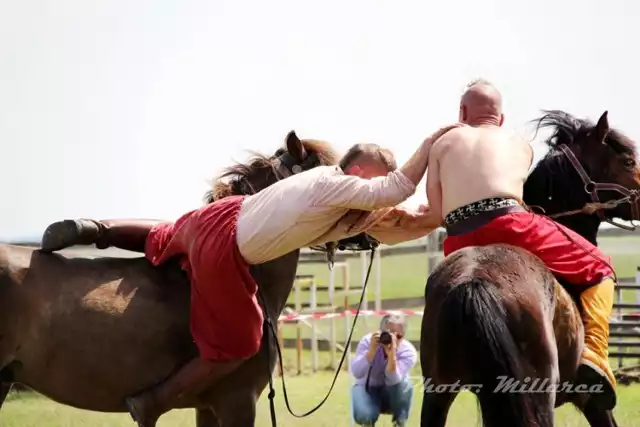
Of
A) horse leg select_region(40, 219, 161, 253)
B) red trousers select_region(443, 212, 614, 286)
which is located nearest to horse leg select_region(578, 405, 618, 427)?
red trousers select_region(443, 212, 614, 286)

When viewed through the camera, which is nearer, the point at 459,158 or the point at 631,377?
the point at 459,158

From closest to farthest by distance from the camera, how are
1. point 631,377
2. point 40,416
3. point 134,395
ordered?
point 134,395, point 40,416, point 631,377

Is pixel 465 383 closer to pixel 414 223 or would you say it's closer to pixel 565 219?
pixel 414 223

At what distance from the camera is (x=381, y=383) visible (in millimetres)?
8078

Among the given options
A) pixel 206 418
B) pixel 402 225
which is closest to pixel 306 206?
pixel 402 225

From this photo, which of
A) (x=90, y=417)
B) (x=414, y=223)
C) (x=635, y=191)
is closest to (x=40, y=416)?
(x=90, y=417)

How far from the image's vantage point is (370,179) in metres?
4.70

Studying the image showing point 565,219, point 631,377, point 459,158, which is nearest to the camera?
point 459,158

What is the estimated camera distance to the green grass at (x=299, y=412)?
8.60 meters

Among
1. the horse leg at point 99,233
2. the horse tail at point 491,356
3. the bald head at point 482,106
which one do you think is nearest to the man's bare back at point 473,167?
the bald head at point 482,106

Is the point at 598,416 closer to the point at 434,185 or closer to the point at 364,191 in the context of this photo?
the point at 434,185

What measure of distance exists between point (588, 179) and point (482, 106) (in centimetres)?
111

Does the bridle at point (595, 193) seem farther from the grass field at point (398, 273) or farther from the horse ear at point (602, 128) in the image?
the grass field at point (398, 273)

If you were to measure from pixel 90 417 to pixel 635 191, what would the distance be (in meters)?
5.99
